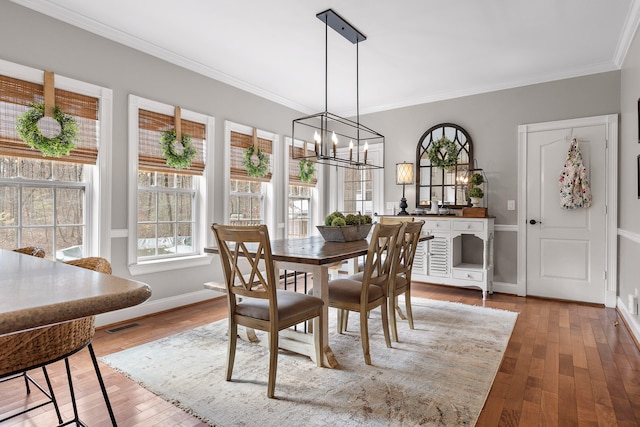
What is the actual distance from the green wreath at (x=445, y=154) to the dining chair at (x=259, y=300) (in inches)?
131

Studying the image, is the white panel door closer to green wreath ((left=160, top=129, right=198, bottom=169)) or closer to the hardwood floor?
the hardwood floor

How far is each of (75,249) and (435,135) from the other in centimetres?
441

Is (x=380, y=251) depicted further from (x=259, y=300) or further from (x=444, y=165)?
(x=444, y=165)

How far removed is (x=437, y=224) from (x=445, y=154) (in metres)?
1.01

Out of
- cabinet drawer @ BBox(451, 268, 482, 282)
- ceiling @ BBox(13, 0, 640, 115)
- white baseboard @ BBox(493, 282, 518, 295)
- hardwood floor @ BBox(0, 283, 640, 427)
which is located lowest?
hardwood floor @ BBox(0, 283, 640, 427)

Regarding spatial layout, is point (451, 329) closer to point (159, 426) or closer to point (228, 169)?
point (159, 426)

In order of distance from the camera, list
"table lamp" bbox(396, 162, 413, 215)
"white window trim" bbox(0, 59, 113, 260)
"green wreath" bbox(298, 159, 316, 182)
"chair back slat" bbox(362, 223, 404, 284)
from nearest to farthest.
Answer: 1. "chair back slat" bbox(362, 223, 404, 284)
2. "white window trim" bbox(0, 59, 113, 260)
3. "table lamp" bbox(396, 162, 413, 215)
4. "green wreath" bbox(298, 159, 316, 182)

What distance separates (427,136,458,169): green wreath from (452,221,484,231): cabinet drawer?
0.89m

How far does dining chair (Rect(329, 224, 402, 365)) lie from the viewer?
246cm

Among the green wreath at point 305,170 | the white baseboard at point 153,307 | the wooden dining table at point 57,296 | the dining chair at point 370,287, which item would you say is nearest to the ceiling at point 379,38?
the green wreath at point 305,170

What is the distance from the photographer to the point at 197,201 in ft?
13.6

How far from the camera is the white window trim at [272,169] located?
4355 mm

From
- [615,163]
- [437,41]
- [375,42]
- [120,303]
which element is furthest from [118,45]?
[615,163]

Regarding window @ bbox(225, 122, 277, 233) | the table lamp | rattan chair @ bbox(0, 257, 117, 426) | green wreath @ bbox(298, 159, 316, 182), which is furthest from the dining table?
green wreath @ bbox(298, 159, 316, 182)
